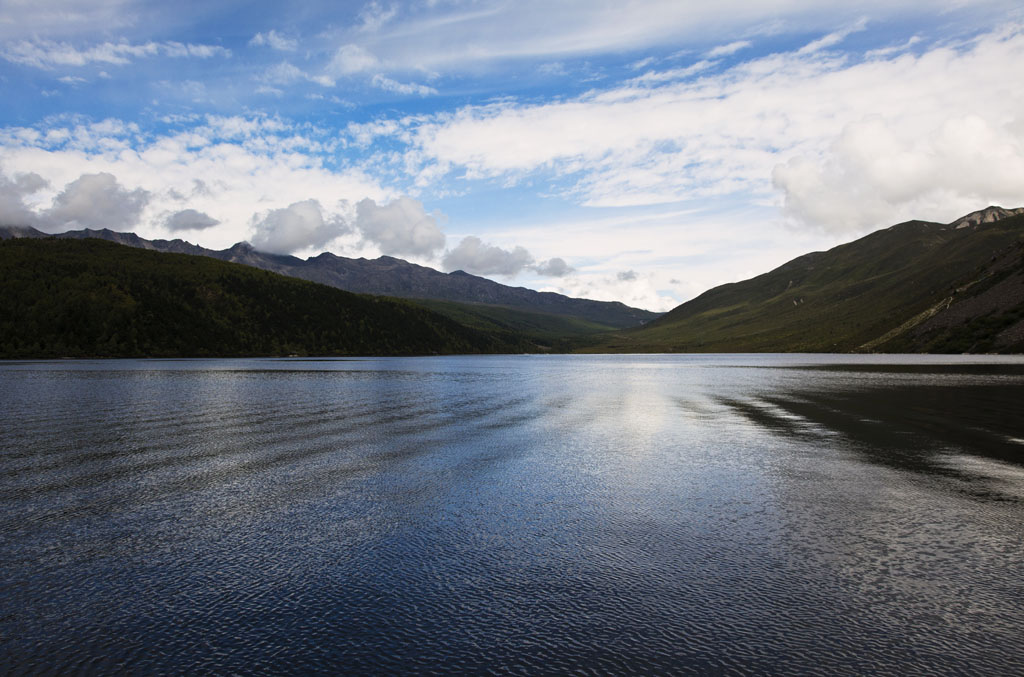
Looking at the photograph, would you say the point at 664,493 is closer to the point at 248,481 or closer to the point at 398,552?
the point at 398,552

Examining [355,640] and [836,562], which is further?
[836,562]

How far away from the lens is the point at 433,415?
4612 cm

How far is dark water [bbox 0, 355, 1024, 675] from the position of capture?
9.47 metres

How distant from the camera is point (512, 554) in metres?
14.2

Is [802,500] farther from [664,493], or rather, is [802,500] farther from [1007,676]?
[1007,676]

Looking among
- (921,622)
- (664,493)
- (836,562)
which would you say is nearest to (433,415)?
(664,493)

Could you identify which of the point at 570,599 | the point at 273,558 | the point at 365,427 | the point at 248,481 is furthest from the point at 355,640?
the point at 365,427

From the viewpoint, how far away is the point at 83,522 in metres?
16.7

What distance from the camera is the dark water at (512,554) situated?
9469 millimetres

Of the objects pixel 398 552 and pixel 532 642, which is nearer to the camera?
pixel 532 642

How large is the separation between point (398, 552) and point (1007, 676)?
1117 cm

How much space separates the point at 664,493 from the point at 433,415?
91.6ft

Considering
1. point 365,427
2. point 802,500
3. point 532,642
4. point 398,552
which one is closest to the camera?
point 532,642

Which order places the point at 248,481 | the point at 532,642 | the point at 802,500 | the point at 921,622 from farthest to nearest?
1. the point at 248,481
2. the point at 802,500
3. the point at 921,622
4. the point at 532,642
